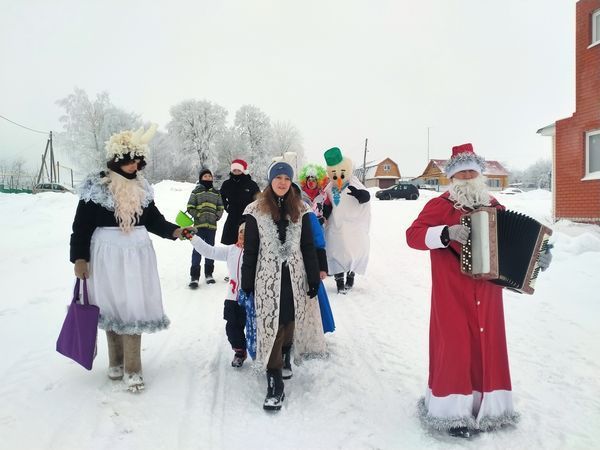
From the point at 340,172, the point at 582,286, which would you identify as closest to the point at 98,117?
the point at 340,172

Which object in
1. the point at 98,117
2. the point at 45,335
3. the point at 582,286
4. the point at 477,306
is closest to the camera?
the point at 477,306

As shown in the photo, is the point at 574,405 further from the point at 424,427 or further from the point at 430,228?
the point at 430,228

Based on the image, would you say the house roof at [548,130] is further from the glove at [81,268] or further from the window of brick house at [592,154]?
the glove at [81,268]

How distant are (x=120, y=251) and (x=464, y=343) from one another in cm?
275

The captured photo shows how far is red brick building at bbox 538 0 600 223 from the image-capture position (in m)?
10.7

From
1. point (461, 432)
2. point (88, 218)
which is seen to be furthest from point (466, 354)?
point (88, 218)

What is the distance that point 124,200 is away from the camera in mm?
3455

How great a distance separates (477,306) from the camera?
2746mm

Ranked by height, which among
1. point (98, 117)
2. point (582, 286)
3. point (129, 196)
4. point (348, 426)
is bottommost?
point (348, 426)

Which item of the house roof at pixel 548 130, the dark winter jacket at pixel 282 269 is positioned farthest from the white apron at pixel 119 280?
the house roof at pixel 548 130

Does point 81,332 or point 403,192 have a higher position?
point 403,192

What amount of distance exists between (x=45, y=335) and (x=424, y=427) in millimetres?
4151

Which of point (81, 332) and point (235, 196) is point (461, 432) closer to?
point (81, 332)

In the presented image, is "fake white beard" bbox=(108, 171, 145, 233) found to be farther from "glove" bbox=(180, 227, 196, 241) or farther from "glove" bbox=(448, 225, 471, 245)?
"glove" bbox=(448, 225, 471, 245)
